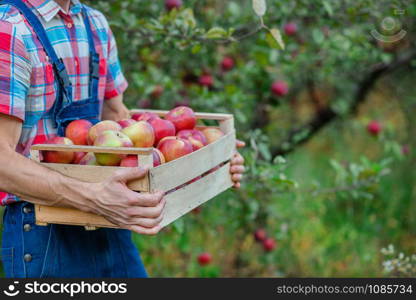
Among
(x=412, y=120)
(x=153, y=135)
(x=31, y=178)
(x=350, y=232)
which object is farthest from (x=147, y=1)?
(x=412, y=120)

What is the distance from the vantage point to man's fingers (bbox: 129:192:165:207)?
56.6 inches

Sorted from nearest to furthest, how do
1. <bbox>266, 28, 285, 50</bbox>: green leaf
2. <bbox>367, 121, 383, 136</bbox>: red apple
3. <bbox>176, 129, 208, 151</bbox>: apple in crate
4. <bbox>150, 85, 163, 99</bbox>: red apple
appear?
<bbox>176, 129, 208, 151</bbox>: apple in crate
<bbox>266, 28, 285, 50</bbox>: green leaf
<bbox>150, 85, 163, 99</bbox>: red apple
<bbox>367, 121, 383, 136</bbox>: red apple

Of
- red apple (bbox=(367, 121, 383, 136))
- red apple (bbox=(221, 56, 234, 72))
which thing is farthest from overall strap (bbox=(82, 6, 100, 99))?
red apple (bbox=(367, 121, 383, 136))

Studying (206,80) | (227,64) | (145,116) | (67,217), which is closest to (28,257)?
(67,217)

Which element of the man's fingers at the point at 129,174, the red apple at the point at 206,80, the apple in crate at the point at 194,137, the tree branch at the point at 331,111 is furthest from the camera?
the tree branch at the point at 331,111

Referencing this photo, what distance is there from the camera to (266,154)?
2.74 metres

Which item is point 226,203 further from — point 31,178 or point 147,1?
point 31,178

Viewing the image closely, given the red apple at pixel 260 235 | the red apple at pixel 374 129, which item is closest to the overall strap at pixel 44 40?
the red apple at pixel 260 235

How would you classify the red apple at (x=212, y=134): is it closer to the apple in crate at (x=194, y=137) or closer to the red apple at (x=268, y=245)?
the apple in crate at (x=194, y=137)

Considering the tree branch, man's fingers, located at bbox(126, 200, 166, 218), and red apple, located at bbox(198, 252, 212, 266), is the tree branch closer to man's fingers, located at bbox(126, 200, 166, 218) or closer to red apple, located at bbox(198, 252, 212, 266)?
red apple, located at bbox(198, 252, 212, 266)

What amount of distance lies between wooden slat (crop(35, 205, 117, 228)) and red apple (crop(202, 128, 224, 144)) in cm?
49

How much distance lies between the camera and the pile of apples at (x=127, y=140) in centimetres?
152

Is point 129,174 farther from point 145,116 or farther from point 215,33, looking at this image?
point 215,33

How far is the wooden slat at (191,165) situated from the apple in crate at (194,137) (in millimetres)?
42
